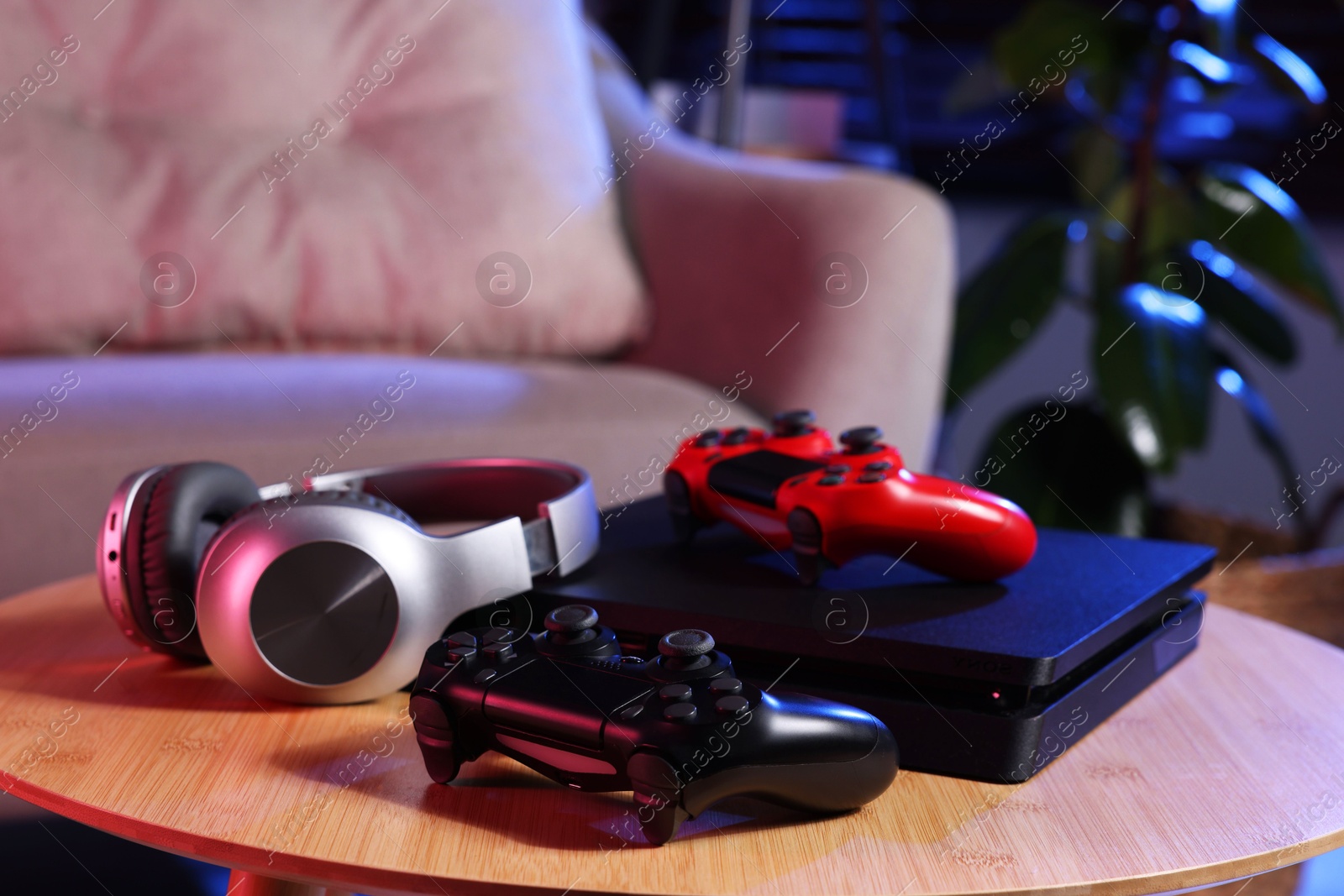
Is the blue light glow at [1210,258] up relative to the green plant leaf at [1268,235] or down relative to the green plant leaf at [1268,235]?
down

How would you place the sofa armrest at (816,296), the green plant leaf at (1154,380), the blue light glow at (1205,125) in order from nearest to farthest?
the sofa armrest at (816,296) < the green plant leaf at (1154,380) < the blue light glow at (1205,125)

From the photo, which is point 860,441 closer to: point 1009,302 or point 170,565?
point 170,565

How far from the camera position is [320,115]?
1497mm

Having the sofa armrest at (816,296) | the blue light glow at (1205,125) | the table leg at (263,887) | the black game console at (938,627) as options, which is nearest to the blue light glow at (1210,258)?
the sofa armrest at (816,296)

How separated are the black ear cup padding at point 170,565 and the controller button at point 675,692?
27 centimetres

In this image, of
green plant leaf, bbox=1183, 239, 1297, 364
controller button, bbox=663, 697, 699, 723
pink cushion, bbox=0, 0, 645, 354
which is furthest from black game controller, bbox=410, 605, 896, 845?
green plant leaf, bbox=1183, 239, 1297, 364

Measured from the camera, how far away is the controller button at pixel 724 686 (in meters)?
0.43

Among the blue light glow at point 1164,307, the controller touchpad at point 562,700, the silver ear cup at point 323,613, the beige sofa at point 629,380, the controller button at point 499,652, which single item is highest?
the controller touchpad at point 562,700

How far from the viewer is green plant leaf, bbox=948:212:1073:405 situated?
1704 millimetres

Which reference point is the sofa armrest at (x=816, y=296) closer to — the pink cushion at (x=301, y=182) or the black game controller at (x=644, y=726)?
the pink cushion at (x=301, y=182)

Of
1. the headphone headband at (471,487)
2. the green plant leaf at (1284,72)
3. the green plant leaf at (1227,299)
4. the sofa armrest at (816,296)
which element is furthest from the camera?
the green plant leaf at (1227,299)

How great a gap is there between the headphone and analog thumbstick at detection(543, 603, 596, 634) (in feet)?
0.29

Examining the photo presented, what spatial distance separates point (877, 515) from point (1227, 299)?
53.7 inches

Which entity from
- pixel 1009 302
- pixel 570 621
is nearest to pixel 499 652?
pixel 570 621
